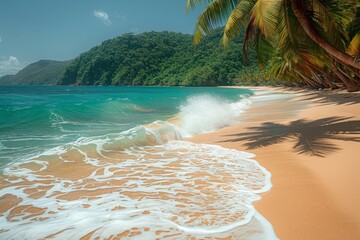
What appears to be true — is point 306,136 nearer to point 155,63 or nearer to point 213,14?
point 213,14

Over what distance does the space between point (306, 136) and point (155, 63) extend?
13676 cm

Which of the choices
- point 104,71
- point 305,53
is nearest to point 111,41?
point 104,71

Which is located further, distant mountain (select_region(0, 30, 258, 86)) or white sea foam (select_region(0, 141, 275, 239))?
distant mountain (select_region(0, 30, 258, 86))

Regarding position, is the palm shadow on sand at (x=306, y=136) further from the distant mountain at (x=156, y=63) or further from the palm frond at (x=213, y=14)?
the distant mountain at (x=156, y=63)

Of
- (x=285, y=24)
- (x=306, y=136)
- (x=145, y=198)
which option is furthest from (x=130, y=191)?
(x=285, y=24)

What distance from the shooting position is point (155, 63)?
140m

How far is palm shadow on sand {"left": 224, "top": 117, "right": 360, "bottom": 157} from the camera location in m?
6.14

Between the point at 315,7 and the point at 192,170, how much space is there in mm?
5999

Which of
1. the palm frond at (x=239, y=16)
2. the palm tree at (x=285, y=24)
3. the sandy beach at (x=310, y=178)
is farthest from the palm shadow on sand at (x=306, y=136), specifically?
the palm frond at (x=239, y=16)

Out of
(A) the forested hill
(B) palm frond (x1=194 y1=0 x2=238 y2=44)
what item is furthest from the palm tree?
(A) the forested hill

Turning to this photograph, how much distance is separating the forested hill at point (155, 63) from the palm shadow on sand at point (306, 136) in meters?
99.3

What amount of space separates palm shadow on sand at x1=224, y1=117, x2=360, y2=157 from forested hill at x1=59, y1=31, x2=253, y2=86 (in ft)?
326

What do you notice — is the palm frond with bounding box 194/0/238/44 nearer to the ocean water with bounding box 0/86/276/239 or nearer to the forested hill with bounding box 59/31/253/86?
the ocean water with bounding box 0/86/276/239

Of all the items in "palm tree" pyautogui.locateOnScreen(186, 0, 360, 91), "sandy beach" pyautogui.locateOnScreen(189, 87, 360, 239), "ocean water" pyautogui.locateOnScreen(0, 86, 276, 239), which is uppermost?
"palm tree" pyautogui.locateOnScreen(186, 0, 360, 91)
